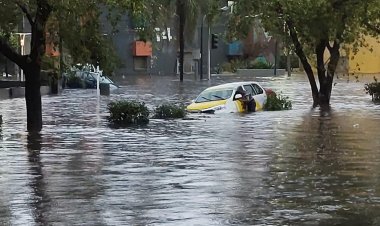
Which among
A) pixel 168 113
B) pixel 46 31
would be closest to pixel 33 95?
pixel 46 31

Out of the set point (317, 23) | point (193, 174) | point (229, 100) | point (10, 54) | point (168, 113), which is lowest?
point (168, 113)

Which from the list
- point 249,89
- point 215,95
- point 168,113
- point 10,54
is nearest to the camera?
point 10,54

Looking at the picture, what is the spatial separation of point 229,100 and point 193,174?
65.7 feet

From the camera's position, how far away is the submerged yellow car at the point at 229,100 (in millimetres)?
32812

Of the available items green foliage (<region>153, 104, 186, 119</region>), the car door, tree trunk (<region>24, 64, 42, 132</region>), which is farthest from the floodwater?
the car door

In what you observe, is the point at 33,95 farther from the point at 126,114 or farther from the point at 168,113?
the point at 168,113

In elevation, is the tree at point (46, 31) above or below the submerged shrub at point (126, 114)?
above

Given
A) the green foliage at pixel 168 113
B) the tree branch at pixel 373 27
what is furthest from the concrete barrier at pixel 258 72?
the green foliage at pixel 168 113

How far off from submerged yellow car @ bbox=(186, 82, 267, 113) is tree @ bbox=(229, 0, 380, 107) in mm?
2254

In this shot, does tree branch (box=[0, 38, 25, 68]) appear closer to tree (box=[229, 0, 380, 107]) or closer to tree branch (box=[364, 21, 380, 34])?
tree (box=[229, 0, 380, 107])

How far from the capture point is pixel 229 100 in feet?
109

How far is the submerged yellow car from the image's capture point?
32.8m

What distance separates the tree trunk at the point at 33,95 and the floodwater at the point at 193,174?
1.06ft

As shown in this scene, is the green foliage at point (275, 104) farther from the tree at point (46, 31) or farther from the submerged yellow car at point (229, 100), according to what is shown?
the tree at point (46, 31)
